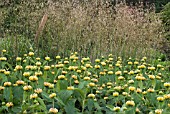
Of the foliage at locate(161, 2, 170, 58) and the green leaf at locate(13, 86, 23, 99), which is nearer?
the green leaf at locate(13, 86, 23, 99)

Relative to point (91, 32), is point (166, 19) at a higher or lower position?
higher

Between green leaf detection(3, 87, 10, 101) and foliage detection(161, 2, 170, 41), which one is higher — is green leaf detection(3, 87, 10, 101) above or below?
below

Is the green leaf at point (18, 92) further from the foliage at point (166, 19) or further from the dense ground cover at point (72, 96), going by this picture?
the foliage at point (166, 19)

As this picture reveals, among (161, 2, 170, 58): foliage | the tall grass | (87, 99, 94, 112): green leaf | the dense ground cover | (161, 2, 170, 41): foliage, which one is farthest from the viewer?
(161, 2, 170, 41): foliage

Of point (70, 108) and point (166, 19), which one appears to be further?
point (166, 19)

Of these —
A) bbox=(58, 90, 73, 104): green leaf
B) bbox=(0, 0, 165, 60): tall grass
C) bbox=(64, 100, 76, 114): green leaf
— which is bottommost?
bbox=(64, 100, 76, 114): green leaf

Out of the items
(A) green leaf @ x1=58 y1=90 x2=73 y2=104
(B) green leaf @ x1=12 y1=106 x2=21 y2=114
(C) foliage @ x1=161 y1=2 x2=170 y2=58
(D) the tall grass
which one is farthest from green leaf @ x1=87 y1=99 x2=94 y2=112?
(C) foliage @ x1=161 y1=2 x2=170 y2=58

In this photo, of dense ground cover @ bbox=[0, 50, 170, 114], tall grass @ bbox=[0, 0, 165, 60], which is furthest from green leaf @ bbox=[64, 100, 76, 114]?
tall grass @ bbox=[0, 0, 165, 60]

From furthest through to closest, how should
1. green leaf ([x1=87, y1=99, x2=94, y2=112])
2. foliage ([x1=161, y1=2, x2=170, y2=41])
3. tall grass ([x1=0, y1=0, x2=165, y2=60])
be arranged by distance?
foliage ([x1=161, y1=2, x2=170, y2=41]), tall grass ([x1=0, y1=0, x2=165, y2=60]), green leaf ([x1=87, y1=99, x2=94, y2=112])

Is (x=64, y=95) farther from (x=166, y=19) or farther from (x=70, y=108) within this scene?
(x=166, y=19)

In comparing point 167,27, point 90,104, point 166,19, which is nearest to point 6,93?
point 90,104

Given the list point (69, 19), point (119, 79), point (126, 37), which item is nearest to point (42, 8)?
point (69, 19)

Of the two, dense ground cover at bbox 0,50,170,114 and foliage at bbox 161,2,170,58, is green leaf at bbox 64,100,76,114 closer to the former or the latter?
dense ground cover at bbox 0,50,170,114

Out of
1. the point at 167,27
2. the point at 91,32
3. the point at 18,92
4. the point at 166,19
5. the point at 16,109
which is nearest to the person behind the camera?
the point at 16,109
